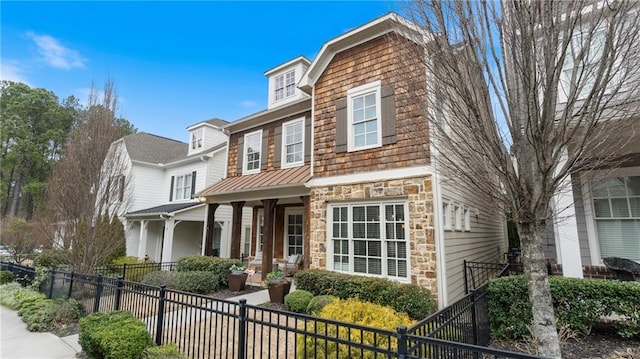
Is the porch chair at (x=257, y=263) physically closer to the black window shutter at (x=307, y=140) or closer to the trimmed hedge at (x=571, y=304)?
the black window shutter at (x=307, y=140)

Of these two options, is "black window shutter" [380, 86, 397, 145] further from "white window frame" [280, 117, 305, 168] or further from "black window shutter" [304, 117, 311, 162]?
"white window frame" [280, 117, 305, 168]

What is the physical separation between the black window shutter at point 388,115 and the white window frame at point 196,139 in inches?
523

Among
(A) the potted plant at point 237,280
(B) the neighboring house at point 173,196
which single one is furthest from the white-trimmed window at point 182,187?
(A) the potted plant at point 237,280

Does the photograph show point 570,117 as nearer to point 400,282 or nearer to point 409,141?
point 409,141

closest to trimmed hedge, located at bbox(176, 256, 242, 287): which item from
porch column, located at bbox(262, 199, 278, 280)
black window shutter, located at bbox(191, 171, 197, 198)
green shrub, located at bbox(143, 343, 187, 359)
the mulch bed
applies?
porch column, located at bbox(262, 199, 278, 280)

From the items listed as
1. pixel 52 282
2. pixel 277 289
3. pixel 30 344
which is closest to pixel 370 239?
pixel 277 289

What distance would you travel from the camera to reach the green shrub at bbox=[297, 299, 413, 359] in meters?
3.14

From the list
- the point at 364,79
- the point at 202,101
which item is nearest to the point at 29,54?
the point at 202,101

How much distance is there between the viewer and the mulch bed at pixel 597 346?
13.5ft

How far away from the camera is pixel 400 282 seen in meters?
6.59

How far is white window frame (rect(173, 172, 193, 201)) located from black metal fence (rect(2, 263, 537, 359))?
841cm

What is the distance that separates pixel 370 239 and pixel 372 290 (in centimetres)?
127

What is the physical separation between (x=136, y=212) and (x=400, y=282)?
15.5 metres

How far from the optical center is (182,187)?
1672 cm
